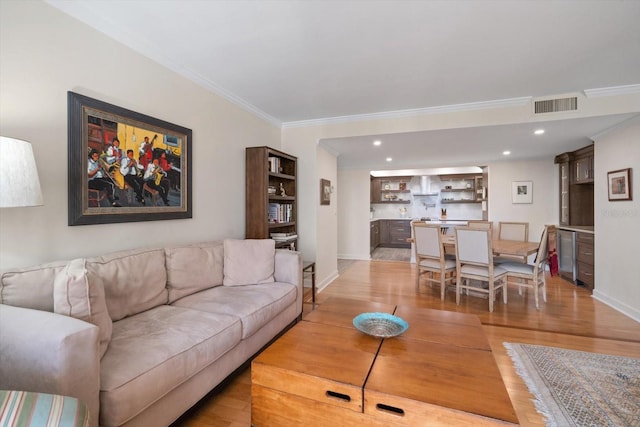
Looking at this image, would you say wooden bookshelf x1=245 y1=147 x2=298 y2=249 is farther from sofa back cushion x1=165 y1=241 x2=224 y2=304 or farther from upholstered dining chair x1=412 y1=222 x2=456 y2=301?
upholstered dining chair x1=412 y1=222 x2=456 y2=301

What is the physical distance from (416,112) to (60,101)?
137 inches

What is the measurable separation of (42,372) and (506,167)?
24.1 feet

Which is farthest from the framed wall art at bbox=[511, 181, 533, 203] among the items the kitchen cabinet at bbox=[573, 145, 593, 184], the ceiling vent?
the ceiling vent

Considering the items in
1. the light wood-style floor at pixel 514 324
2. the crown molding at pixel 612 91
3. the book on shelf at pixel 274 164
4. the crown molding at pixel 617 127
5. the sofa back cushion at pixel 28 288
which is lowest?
the light wood-style floor at pixel 514 324

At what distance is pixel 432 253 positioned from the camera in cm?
401

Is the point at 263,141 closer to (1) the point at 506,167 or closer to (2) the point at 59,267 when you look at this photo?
(2) the point at 59,267

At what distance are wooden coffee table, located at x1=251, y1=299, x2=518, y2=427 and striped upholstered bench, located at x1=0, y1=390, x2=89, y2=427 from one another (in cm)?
68

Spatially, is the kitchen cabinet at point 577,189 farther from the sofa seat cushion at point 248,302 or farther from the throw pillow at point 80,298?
the throw pillow at point 80,298

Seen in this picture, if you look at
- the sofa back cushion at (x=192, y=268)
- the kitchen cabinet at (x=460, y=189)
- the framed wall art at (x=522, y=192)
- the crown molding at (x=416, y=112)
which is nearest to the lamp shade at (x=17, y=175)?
the sofa back cushion at (x=192, y=268)

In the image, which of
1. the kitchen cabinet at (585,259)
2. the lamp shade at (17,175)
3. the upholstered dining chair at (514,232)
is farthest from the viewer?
the upholstered dining chair at (514,232)

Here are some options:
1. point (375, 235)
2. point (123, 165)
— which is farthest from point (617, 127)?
point (123, 165)

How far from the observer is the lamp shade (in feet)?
3.85

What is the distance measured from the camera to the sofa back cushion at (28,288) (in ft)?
4.57

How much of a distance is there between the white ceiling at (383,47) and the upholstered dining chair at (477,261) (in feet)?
4.47
